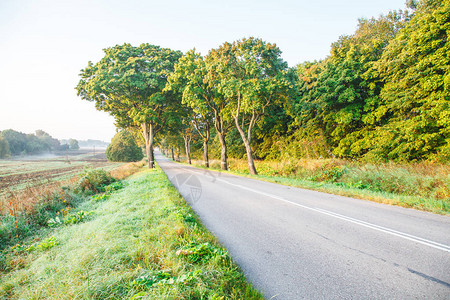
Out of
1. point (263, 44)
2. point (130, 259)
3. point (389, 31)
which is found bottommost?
point (130, 259)

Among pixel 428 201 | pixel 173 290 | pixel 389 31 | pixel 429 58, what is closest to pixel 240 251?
pixel 173 290

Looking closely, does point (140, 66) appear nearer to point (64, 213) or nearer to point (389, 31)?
point (64, 213)

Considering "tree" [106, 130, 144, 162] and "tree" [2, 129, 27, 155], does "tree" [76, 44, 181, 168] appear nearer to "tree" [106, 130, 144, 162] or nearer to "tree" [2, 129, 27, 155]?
"tree" [106, 130, 144, 162]

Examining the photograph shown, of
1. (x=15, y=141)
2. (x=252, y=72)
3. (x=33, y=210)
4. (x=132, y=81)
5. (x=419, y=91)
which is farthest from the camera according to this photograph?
(x=15, y=141)

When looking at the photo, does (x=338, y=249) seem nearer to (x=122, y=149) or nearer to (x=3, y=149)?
(x=122, y=149)

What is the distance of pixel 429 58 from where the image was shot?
10250 mm

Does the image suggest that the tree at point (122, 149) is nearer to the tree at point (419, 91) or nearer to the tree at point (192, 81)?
the tree at point (192, 81)

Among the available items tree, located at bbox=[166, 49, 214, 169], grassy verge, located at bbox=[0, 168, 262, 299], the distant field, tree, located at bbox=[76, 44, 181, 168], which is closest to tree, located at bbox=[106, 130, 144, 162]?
the distant field

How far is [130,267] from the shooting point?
2.60 m

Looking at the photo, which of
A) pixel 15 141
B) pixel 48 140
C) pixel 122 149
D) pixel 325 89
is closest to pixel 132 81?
pixel 325 89

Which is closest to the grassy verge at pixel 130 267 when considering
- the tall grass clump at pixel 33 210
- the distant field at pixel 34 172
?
the tall grass clump at pixel 33 210

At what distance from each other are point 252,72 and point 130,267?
14515mm

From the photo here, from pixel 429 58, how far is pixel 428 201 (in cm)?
942

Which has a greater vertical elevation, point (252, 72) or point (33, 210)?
point (252, 72)
